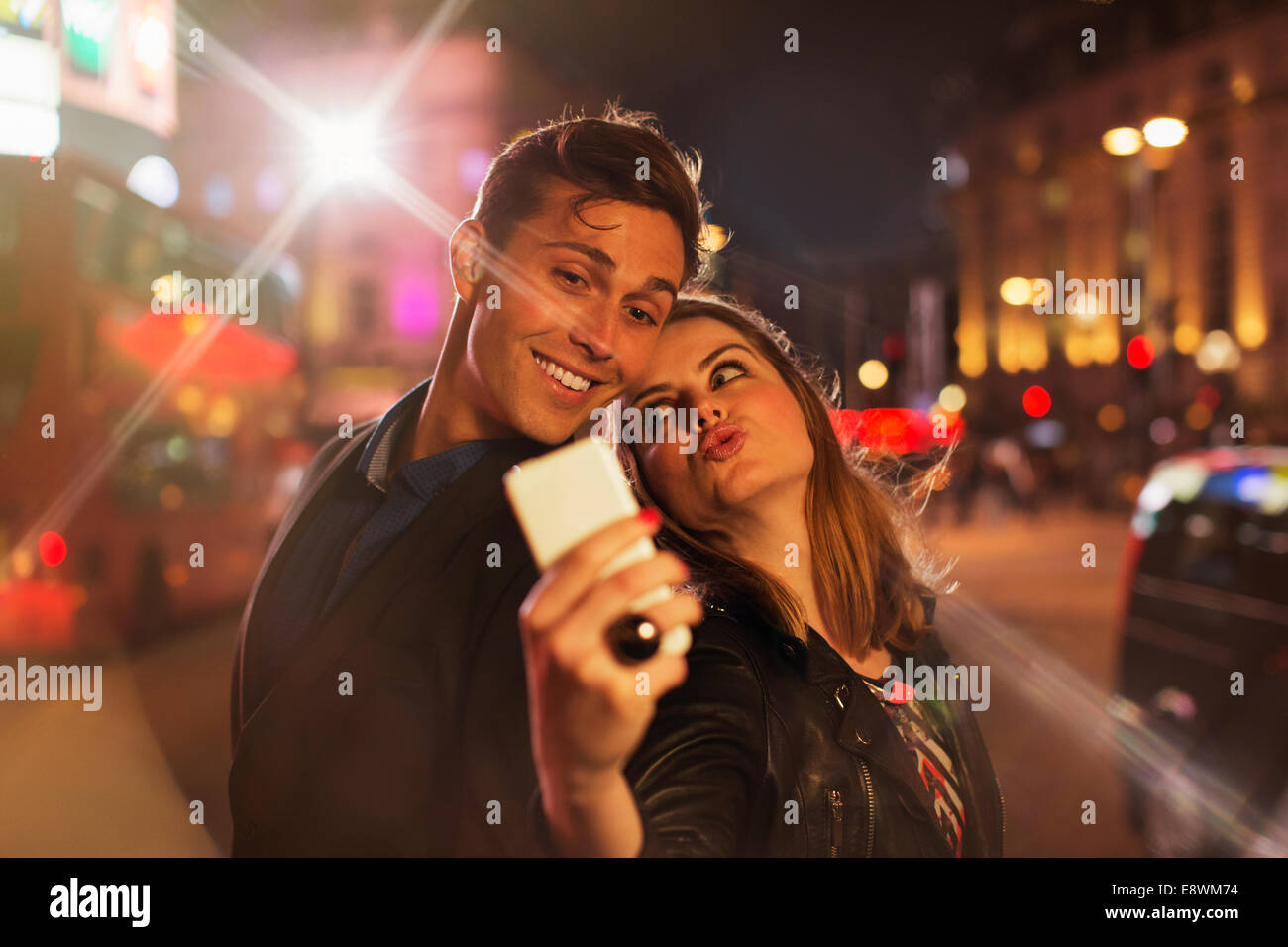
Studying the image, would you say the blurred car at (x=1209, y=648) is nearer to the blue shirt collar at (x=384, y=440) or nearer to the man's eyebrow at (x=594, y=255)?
the man's eyebrow at (x=594, y=255)

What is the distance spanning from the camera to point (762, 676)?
59.1 inches

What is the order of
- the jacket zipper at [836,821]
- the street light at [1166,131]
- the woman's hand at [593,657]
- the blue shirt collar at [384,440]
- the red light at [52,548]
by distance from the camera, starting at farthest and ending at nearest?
the red light at [52,548] < the street light at [1166,131] < the blue shirt collar at [384,440] < the jacket zipper at [836,821] < the woman's hand at [593,657]

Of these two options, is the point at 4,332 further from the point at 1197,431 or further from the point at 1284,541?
the point at 1197,431

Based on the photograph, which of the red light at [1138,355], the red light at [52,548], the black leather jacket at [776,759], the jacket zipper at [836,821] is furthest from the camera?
the red light at [1138,355]

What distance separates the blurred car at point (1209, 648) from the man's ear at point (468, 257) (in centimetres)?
233

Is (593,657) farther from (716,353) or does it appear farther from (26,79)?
(26,79)

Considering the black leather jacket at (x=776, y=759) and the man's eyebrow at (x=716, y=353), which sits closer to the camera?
the black leather jacket at (x=776, y=759)

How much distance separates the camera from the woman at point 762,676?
1175mm

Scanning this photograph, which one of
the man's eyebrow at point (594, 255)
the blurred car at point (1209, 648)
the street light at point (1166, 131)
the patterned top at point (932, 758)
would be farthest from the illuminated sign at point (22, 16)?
the blurred car at point (1209, 648)

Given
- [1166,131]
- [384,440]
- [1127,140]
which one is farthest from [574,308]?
[1127,140]

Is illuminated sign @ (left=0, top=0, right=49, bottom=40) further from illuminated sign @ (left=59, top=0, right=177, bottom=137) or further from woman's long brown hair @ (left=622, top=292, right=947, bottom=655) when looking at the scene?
woman's long brown hair @ (left=622, top=292, right=947, bottom=655)

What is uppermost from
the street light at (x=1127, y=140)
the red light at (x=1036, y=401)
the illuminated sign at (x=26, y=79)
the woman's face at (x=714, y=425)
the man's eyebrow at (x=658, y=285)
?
the red light at (x=1036, y=401)

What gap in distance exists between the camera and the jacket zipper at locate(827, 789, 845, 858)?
1526mm

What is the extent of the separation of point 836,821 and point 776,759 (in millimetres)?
183
